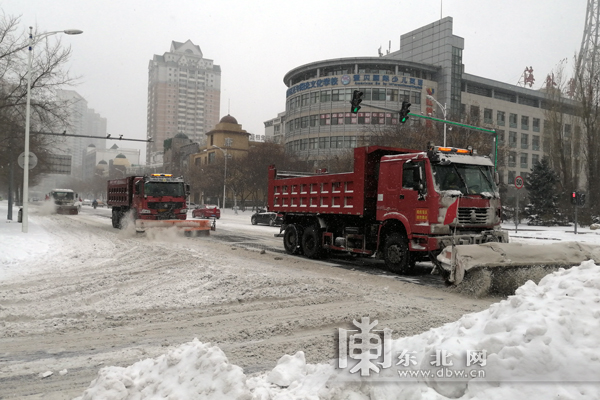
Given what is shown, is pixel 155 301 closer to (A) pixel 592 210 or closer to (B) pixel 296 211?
(B) pixel 296 211

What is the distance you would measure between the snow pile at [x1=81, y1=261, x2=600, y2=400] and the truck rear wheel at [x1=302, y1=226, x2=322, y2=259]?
937cm

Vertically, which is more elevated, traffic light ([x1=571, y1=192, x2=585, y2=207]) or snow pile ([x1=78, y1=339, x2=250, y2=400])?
traffic light ([x1=571, y1=192, x2=585, y2=207])

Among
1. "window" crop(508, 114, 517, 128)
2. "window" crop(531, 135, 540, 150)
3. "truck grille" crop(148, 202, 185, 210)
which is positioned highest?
"window" crop(508, 114, 517, 128)

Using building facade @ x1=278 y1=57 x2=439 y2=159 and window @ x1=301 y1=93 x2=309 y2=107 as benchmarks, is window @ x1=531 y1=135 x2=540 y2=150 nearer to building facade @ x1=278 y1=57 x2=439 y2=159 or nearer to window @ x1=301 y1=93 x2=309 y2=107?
building facade @ x1=278 y1=57 x2=439 y2=159

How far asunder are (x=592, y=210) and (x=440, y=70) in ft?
134

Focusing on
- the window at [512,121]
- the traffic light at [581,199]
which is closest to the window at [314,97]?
the window at [512,121]

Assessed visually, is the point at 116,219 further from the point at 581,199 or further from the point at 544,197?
the point at 544,197

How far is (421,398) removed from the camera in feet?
9.89

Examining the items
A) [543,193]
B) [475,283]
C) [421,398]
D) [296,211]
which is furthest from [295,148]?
[421,398]

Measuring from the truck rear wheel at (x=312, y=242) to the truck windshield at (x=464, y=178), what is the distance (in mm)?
4553

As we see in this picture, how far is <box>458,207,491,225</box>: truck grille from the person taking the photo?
31.8 ft

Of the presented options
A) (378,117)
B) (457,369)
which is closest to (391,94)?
(378,117)

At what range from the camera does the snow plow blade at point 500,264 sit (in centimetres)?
787

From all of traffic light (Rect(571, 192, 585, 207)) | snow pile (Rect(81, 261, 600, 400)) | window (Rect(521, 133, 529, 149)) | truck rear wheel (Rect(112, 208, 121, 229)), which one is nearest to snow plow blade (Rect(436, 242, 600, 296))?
snow pile (Rect(81, 261, 600, 400))
